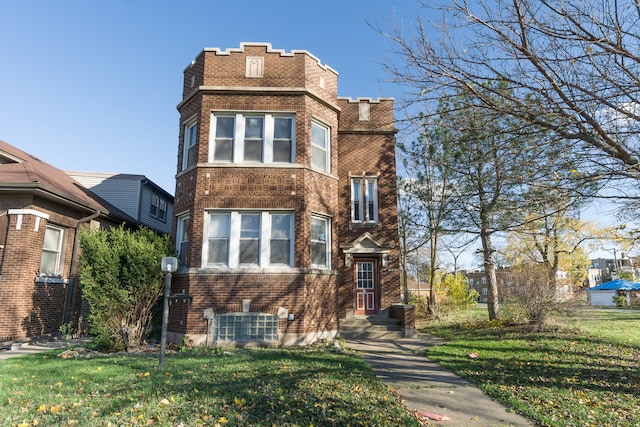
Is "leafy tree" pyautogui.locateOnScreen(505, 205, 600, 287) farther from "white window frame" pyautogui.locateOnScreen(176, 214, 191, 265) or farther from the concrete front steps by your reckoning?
"white window frame" pyautogui.locateOnScreen(176, 214, 191, 265)

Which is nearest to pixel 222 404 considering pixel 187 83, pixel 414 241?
pixel 187 83

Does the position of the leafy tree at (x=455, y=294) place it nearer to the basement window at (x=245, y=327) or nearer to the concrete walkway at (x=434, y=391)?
the concrete walkway at (x=434, y=391)

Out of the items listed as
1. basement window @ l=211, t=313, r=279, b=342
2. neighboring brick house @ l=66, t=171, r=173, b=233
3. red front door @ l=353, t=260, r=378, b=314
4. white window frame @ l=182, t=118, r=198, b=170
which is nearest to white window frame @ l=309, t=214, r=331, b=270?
basement window @ l=211, t=313, r=279, b=342

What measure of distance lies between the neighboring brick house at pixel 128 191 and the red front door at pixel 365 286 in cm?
1037

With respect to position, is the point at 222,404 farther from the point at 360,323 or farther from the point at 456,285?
the point at 456,285

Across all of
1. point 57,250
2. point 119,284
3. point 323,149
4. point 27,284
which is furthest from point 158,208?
Answer: point 323,149

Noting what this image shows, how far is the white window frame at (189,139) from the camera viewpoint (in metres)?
12.0

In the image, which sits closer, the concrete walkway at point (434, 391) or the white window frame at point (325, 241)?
the concrete walkway at point (434, 391)

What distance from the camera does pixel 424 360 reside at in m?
9.08

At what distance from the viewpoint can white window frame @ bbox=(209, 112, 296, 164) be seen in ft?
36.9

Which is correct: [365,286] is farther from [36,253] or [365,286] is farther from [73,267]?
[36,253]

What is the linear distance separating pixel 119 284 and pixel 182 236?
270 cm

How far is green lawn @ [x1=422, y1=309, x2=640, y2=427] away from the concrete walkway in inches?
11.4

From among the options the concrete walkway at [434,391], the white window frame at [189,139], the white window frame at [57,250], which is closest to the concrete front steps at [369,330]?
the concrete walkway at [434,391]
